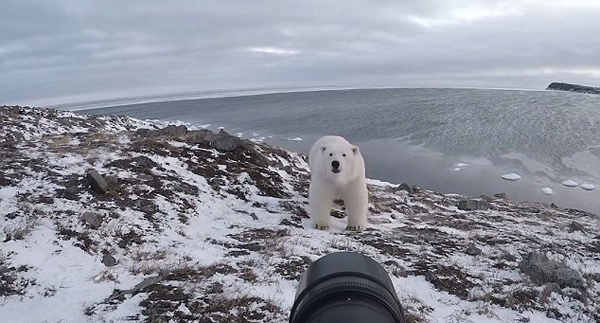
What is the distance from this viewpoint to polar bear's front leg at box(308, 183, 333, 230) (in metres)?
7.52

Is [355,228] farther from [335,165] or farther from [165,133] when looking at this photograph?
[165,133]

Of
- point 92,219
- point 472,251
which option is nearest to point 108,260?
point 92,219

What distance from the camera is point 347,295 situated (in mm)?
1403

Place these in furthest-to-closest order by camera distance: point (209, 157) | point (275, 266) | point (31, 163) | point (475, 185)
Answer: point (475, 185), point (209, 157), point (31, 163), point (275, 266)

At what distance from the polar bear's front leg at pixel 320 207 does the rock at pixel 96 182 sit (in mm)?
3290

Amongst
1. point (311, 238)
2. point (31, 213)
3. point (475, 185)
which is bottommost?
point (475, 185)

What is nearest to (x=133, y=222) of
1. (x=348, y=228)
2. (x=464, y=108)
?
(x=348, y=228)

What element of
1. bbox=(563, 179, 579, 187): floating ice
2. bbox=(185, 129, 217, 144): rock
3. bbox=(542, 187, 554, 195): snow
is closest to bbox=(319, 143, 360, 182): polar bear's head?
bbox=(185, 129, 217, 144): rock

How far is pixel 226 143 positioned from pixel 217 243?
4328 mm

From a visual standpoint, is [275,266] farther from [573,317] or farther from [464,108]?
[464,108]

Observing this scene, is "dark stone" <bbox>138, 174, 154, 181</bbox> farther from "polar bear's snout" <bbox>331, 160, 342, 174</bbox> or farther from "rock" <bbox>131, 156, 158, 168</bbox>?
"polar bear's snout" <bbox>331, 160, 342, 174</bbox>

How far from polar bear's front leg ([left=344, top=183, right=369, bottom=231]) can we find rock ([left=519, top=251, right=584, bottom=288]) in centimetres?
251

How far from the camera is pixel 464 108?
39500 millimetres

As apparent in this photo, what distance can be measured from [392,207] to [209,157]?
4086 mm
